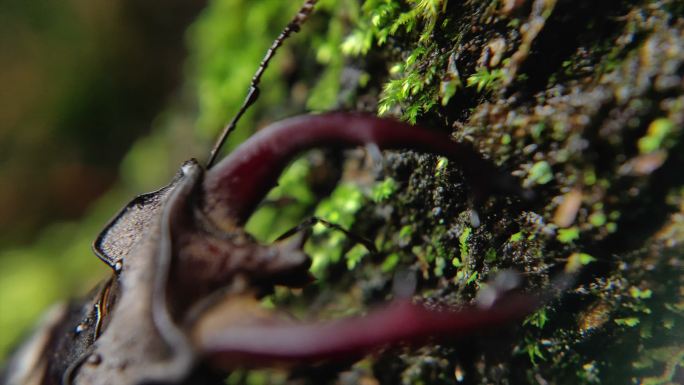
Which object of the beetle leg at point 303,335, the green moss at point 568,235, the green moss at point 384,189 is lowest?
the beetle leg at point 303,335

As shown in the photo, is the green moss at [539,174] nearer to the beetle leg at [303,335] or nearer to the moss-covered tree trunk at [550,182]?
the moss-covered tree trunk at [550,182]

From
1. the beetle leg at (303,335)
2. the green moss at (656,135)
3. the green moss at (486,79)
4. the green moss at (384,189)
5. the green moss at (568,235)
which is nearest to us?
the beetle leg at (303,335)

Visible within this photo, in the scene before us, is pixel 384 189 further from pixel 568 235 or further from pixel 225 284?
pixel 225 284

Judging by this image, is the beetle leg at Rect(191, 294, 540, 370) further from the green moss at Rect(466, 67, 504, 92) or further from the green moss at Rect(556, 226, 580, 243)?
the green moss at Rect(466, 67, 504, 92)

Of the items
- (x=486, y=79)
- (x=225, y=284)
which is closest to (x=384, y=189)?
(x=486, y=79)

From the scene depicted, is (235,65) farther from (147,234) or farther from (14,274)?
(14,274)

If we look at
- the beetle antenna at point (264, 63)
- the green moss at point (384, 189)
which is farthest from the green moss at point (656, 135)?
the beetle antenna at point (264, 63)

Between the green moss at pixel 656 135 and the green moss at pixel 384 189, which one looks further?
the green moss at pixel 384 189
